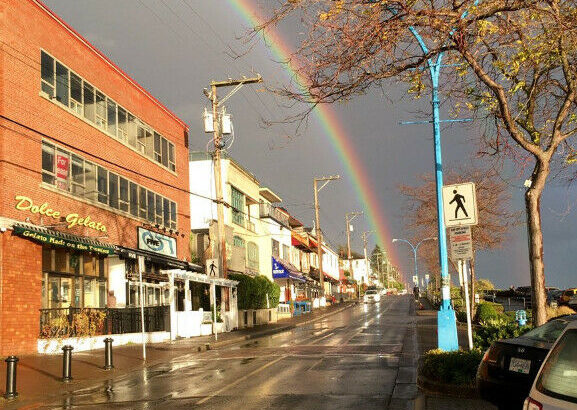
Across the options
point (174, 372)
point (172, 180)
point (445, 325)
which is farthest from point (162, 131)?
point (445, 325)

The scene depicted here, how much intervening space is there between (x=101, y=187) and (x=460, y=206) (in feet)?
58.3

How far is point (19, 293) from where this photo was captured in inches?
750

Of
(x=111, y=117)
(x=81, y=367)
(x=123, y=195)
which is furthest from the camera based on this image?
(x=123, y=195)

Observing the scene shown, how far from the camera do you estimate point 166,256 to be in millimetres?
30859

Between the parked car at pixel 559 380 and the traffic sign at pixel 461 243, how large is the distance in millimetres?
7193

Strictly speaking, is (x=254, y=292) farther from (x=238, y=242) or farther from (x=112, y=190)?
(x=112, y=190)

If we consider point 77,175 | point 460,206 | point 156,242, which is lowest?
point 460,206

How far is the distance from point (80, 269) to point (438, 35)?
17860 millimetres

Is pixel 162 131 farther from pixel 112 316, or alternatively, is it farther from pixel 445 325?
pixel 445 325

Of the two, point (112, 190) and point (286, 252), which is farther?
point (286, 252)

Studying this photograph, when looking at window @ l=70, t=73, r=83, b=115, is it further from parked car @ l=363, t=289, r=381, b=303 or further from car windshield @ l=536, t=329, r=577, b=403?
parked car @ l=363, t=289, r=381, b=303

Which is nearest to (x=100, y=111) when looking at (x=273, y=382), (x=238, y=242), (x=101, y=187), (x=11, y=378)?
(x=101, y=187)

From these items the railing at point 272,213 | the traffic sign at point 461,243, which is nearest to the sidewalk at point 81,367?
the traffic sign at point 461,243

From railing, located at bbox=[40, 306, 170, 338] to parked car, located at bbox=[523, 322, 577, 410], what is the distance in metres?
18.8
